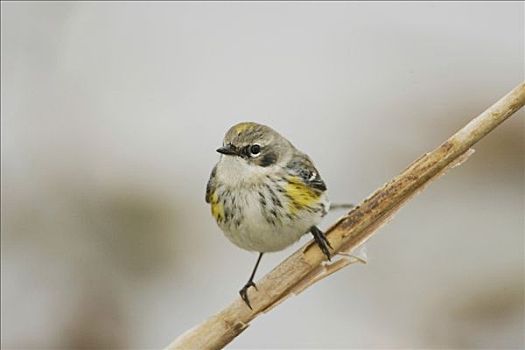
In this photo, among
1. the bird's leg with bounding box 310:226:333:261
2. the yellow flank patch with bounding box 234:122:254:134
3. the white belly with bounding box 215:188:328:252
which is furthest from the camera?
the yellow flank patch with bounding box 234:122:254:134

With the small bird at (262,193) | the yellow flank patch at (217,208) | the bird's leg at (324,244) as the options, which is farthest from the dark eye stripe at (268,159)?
the bird's leg at (324,244)

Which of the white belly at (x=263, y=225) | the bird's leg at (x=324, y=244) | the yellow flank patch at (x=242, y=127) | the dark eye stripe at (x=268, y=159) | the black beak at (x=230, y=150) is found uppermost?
the yellow flank patch at (x=242, y=127)

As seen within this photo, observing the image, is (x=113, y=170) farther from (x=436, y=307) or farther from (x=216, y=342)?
(x=216, y=342)

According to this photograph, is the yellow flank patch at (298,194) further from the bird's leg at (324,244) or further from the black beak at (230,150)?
the bird's leg at (324,244)

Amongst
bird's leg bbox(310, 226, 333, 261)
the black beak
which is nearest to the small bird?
the black beak

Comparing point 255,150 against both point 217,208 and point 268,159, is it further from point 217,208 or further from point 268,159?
point 217,208

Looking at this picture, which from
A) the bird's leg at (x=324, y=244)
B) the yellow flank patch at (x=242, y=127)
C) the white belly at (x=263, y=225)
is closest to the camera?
the bird's leg at (x=324, y=244)

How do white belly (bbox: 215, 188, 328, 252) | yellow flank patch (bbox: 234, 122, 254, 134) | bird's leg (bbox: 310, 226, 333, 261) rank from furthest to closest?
yellow flank patch (bbox: 234, 122, 254, 134) → white belly (bbox: 215, 188, 328, 252) → bird's leg (bbox: 310, 226, 333, 261)

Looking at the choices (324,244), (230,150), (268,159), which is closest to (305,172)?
(268,159)

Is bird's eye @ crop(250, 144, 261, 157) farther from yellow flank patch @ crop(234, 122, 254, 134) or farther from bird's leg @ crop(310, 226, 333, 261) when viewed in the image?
bird's leg @ crop(310, 226, 333, 261)
